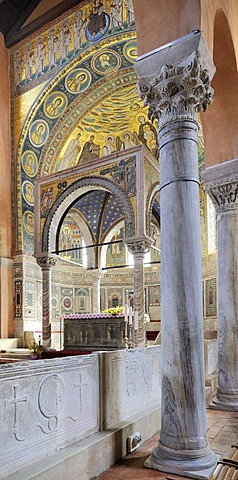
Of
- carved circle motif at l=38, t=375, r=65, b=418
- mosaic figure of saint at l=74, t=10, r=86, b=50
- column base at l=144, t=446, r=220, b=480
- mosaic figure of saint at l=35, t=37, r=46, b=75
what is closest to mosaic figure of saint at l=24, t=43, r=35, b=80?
mosaic figure of saint at l=35, t=37, r=46, b=75

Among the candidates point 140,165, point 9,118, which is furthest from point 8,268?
point 140,165

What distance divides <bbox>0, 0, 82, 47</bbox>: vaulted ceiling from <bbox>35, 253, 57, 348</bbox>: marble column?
8657mm

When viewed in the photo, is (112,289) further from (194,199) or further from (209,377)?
(194,199)

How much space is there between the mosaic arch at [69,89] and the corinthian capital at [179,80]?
932cm

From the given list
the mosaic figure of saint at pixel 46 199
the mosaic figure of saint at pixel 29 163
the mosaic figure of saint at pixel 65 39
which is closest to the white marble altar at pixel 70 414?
the mosaic figure of saint at pixel 46 199

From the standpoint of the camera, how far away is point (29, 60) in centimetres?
1513

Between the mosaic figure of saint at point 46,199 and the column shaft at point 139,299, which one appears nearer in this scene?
the column shaft at point 139,299

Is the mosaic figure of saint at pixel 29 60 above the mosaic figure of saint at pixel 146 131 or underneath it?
above

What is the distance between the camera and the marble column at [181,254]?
3.72 metres

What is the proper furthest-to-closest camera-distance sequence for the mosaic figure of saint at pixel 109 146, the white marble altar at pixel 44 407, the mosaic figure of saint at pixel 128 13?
the mosaic figure of saint at pixel 109 146 < the mosaic figure of saint at pixel 128 13 < the white marble altar at pixel 44 407

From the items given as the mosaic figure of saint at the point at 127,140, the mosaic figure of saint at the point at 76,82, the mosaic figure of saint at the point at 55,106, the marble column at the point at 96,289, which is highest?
the mosaic figure of saint at the point at 76,82

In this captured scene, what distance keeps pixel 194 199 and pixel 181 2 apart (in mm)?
2137

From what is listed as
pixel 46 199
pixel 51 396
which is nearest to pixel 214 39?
pixel 51 396

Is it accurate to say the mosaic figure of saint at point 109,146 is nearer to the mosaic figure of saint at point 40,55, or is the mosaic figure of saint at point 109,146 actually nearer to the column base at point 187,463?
the mosaic figure of saint at point 40,55
